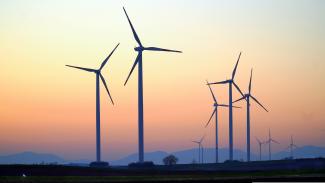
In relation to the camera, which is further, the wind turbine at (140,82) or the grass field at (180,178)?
the wind turbine at (140,82)

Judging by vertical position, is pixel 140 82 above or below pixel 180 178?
above

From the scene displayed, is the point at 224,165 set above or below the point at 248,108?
below

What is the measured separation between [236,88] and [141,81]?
46.7 metres

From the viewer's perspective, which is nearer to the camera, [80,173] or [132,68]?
[80,173]

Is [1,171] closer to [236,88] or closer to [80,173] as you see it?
[80,173]

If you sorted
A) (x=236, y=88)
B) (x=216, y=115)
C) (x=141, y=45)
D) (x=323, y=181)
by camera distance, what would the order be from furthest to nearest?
1. (x=216, y=115)
2. (x=236, y=88)
3. (x=141, y=45)
4. (x=323, y=181)

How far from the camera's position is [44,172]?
92.1 m

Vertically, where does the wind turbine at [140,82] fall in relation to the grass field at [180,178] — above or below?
above

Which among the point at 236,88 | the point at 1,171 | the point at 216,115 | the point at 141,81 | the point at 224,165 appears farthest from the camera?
the point at 216,115

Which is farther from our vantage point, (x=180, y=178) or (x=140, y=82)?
(x=140, y=82)

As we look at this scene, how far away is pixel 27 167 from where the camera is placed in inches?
3649

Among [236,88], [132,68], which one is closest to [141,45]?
[132,68]

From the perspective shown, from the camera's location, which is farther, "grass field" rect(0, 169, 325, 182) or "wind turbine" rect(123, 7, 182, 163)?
"wind turbine" rect(123, 7, 182, 163)

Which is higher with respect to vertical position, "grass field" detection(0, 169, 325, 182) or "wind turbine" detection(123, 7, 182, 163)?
"wind turbine" detection(123, 7, 182, 163)
